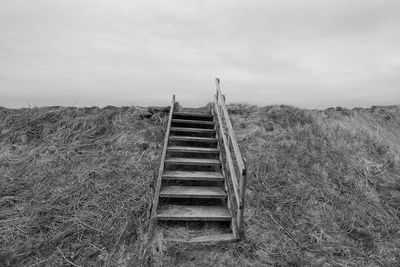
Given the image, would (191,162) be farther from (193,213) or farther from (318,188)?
(318,188)

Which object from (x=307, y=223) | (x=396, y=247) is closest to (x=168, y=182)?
(x=307, y=223)

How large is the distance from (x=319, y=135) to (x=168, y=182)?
463 cm

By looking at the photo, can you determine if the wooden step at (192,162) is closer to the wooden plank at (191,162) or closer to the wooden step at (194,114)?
the wooden plank at (191,162)

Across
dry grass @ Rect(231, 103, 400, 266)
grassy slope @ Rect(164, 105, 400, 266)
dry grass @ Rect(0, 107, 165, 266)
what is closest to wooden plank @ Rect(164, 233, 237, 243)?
grassy slope @ Rect(164, 105, 400, 266)

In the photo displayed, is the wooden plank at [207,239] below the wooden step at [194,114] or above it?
below

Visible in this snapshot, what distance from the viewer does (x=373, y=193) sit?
19.3ft

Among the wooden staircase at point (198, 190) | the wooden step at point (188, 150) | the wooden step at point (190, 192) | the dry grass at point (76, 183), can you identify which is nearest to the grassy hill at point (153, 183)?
the dry grass at point (76, 183)

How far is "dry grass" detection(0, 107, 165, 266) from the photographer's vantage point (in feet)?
13.7

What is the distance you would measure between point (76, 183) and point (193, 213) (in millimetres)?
2569

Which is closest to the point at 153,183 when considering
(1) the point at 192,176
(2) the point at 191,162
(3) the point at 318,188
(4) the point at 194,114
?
(1) the point at 192,176

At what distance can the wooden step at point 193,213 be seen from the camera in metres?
4.68

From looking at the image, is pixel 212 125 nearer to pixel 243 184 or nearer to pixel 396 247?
pixel 243 184

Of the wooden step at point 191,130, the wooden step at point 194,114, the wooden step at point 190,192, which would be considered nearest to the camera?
the wooden step at point 190,192

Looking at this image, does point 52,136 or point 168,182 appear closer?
point 168,182
